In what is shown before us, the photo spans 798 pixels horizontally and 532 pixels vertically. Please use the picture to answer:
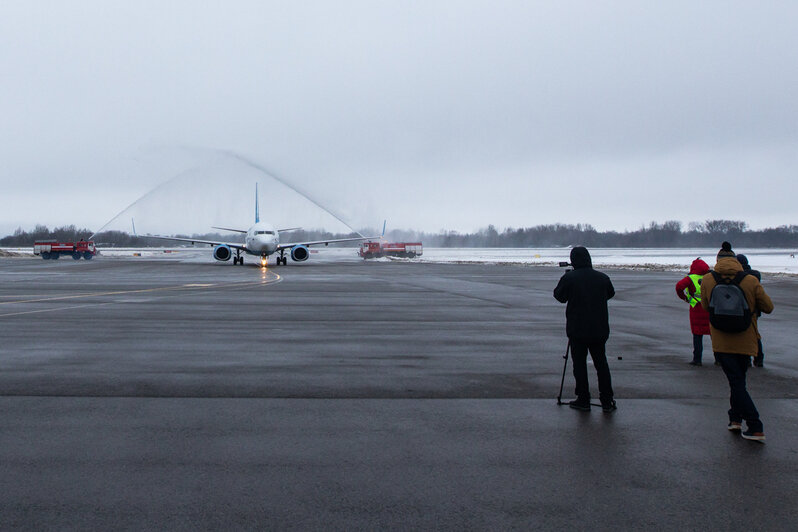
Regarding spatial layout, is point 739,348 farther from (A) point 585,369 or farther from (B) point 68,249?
(B) point 68,249

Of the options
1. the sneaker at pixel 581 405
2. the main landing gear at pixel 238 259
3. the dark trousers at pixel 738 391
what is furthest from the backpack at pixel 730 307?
the main landing gear at pixel 238 259

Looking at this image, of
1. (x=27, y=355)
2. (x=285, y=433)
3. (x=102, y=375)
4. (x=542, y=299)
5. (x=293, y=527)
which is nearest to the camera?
(x=293, y=527)

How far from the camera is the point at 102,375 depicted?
30.4 feet

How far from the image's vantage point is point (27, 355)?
10.9 metres

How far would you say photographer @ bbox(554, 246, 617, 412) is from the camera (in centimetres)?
759

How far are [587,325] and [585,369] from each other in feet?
1.76

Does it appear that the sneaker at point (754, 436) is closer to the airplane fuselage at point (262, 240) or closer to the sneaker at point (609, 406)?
the sneaker at point (609, 406)

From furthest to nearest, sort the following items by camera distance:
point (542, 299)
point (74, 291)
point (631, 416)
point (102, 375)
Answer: point (74, 291) < point (542, 299) < point (102, 375) < point (631, 416)

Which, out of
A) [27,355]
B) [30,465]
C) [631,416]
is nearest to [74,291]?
[27,355]

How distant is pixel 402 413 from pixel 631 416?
263cm

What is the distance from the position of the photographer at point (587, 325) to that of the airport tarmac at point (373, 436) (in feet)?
1.00

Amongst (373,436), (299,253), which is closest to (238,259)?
(299,253)

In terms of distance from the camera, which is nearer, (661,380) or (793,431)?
(793,431)

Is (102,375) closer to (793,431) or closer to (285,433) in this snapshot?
(285,433)
